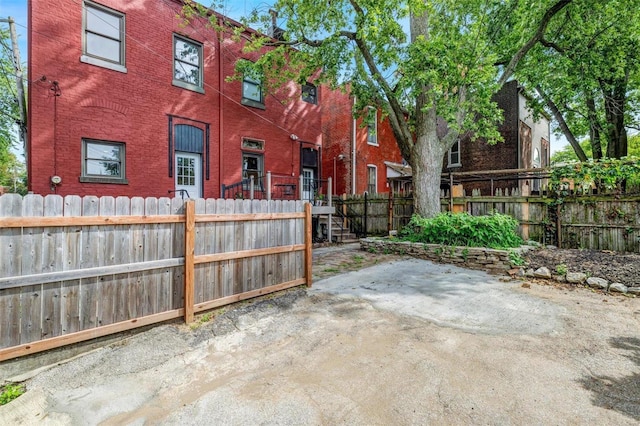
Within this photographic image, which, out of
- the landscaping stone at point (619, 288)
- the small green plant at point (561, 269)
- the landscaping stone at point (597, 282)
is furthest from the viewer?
the small green plant at point (561, 269)

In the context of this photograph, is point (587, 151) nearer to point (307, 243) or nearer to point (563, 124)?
point (563, 124)

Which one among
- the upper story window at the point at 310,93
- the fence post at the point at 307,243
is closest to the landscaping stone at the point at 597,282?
the fence post at the point at 307,243

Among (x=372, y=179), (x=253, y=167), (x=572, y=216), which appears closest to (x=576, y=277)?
(x=572, y=216)

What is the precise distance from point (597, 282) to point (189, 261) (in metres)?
6.91

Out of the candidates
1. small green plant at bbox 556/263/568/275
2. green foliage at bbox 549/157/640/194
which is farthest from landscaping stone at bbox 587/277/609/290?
green foliage at bbox 549/157/640/194

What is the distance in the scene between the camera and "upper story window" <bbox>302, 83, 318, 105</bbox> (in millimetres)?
14400

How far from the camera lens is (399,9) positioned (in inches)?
356

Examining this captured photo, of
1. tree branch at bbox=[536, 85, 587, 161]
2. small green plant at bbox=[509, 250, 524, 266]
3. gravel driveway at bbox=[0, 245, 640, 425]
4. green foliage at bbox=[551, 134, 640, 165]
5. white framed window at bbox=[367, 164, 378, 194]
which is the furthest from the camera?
green foliage at bbox=[551, 134, 640, 165]

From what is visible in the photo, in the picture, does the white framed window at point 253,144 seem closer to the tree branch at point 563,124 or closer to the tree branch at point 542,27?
the tree branch at point 542,27

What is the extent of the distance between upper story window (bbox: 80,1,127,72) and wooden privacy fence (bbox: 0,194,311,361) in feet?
24.0

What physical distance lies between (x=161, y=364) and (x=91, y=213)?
1.76 m

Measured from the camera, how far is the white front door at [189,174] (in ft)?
33.8

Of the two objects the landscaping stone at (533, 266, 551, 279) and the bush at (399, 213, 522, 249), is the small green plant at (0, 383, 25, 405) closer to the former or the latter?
A: the landscaping stone at (533, 266, 551, 279)

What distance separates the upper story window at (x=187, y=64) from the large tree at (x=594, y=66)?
11826 millimetres
